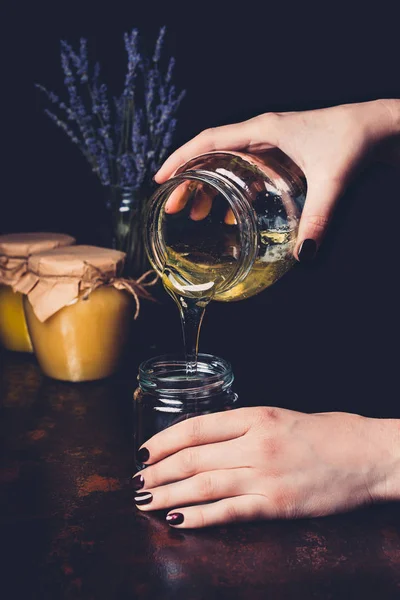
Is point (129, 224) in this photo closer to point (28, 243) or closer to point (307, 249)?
point (28, 243)

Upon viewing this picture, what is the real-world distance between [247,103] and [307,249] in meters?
1.00

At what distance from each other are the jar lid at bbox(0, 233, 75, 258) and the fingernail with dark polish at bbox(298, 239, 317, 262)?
2.35 feet

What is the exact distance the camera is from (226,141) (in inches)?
46.0

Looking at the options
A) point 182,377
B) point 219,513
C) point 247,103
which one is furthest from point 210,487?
point 247,103

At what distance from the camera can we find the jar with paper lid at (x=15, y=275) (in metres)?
1.50

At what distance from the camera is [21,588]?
0.78m

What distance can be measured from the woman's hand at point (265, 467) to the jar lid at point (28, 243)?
68 cm

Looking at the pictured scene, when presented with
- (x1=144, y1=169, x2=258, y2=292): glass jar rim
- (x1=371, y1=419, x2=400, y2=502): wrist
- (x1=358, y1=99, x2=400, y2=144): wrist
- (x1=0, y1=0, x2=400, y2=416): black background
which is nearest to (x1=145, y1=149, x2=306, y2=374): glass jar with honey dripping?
(x1=144, y1=169, x2=258, y2=292): glass jar rim

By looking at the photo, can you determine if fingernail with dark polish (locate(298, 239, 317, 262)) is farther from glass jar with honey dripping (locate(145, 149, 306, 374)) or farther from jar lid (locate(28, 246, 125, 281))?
jar lid (locate(28, 246, 125, 281))

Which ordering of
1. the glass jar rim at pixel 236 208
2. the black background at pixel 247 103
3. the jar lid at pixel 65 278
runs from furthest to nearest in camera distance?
the black background at pixel 247 103 < the jar lid at pixel 65 278 < the glass jar rim at pixel 236 208

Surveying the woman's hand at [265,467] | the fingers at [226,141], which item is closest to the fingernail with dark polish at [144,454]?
the woman's hand at [265,467]

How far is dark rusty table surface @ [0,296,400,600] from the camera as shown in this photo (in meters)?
0.78

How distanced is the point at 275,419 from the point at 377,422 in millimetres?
132

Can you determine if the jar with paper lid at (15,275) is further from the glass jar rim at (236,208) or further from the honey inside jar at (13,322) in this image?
the glass jar rim at (236,208)
